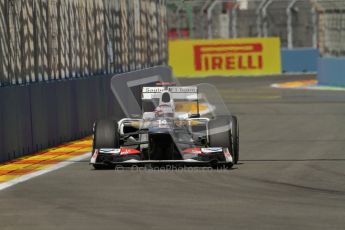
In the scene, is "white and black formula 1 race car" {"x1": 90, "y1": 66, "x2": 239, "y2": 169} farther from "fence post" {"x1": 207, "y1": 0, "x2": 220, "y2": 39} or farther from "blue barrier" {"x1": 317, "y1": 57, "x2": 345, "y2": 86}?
"fence post" {"x1": 207, "y1": 0, "x2": 220, "y2": 39}

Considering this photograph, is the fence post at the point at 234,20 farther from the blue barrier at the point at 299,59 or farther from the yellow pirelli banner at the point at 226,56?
the blue barrier at the point at 299,59

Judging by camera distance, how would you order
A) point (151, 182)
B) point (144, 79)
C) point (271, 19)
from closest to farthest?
point (151, 182) < point (144, 79) < point (271, 19)

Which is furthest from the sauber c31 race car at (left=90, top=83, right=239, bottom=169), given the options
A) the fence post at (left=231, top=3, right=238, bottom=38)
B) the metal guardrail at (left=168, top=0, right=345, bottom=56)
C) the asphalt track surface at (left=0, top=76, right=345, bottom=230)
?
the fence post at (left=231, top=3, right=238, bottom=38)

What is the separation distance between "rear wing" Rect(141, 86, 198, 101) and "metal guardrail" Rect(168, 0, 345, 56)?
94.4 ft

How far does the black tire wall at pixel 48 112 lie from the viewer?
58.9ft

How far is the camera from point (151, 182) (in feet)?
46.9

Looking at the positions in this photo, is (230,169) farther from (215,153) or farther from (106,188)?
(106,188)

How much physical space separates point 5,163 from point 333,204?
22.2ft

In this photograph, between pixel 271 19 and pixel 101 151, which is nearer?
pixel 101 151

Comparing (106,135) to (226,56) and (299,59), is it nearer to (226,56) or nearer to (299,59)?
(226,56)

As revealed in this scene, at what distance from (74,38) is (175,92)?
6586mm

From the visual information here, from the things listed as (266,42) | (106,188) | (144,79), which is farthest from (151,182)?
(266,42)

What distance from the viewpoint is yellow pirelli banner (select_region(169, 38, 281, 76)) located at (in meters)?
56.5

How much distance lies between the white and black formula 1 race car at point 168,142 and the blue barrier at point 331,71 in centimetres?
2872
